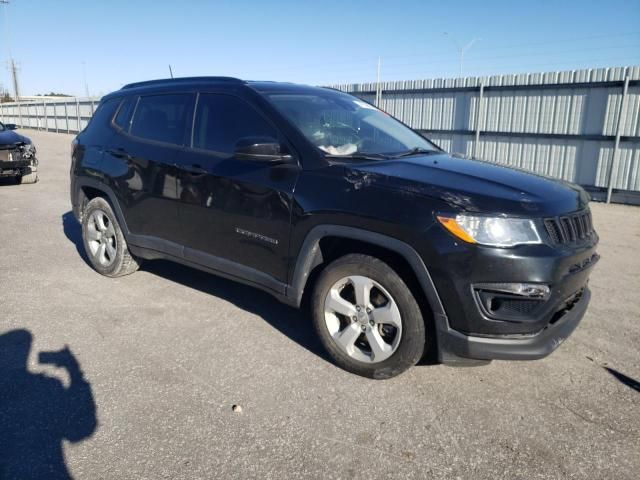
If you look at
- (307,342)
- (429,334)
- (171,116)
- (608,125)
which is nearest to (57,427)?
(307,342)

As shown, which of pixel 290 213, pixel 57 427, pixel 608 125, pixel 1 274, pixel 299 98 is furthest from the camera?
pixel 608 125

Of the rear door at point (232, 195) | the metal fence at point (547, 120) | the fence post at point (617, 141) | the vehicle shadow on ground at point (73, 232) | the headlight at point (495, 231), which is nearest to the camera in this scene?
the headlight at point (495, 231)

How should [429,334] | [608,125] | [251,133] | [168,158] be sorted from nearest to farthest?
[429,334]
[251,133]
[168,158]
[608,125]

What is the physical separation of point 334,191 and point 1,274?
4.05 meters

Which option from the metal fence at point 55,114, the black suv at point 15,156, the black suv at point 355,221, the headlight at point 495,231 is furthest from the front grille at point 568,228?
the metal fence at point 55,114

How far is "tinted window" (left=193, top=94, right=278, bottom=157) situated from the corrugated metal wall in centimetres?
729

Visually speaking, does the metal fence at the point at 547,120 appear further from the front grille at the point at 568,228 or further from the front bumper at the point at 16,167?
the front bumper at the point at 16,167

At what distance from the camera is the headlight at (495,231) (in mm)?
2613

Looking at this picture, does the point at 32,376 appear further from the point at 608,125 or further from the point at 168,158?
the point at 608,125

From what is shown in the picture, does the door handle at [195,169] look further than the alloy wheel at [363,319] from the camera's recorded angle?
Yes

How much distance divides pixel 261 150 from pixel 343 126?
32.6 inches

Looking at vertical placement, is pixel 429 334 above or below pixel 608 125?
below

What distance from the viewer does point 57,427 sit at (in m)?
2.65

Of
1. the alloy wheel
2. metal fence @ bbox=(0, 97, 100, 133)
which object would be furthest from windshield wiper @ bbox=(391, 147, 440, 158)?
metal fence @ bbox=(0, 97, 100, 133)
